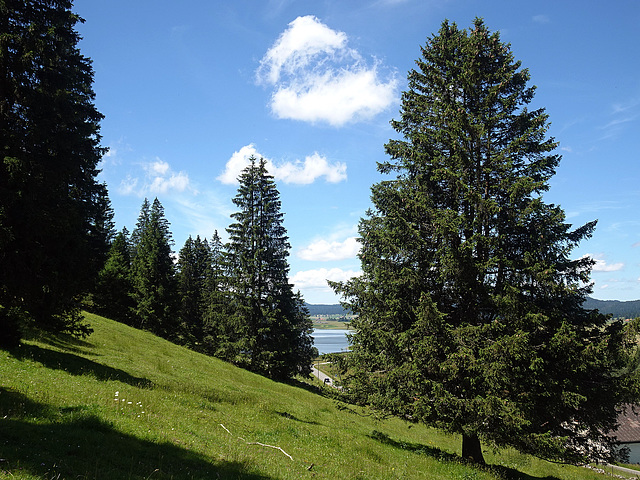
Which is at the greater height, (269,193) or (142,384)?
(269,193)

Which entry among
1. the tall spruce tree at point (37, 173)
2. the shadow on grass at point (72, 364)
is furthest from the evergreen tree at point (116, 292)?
the tall spruce tree at point (37, 173)

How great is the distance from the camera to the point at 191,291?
175ft

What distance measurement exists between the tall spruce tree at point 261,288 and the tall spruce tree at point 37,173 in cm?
1942

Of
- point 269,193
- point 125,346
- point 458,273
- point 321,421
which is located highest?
point 269,193

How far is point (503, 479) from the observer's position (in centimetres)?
1161

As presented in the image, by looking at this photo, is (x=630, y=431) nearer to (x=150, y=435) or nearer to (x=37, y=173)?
(x=150, y=435)

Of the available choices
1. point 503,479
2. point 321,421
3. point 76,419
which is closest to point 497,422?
point 503,479

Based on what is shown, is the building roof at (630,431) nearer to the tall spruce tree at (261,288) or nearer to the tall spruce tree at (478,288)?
the tall spruce tree at (261,288)

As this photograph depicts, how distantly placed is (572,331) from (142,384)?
15.2 meters

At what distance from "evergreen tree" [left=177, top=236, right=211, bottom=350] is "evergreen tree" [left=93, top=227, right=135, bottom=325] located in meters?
6.66

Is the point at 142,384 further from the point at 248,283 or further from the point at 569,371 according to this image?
the point at 248,283

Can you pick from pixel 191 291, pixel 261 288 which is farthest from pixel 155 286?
pixel 261 288

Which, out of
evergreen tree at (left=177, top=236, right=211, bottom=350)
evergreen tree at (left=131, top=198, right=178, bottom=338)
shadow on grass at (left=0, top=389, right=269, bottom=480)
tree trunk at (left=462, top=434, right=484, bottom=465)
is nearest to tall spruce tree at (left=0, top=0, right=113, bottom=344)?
shadow on grass at (left=0, top=389, right=269, bottom=480)

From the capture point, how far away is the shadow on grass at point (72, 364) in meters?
12.8
